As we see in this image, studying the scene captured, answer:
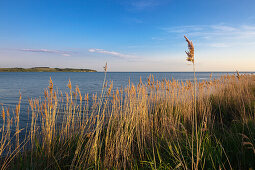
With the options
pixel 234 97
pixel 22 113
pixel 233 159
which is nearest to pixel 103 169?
pixel 233 159

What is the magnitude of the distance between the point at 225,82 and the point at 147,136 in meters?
7.94

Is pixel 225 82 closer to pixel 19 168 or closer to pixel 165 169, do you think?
pixel 165 169

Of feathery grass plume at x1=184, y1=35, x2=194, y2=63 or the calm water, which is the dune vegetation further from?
the calm water

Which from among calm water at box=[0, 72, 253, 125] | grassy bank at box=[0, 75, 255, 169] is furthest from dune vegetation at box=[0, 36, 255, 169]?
calm water at box=[0, 72, 253, 125]

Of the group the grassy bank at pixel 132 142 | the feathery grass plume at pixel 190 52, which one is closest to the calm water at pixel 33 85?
the grassy bank at pixel 132 142

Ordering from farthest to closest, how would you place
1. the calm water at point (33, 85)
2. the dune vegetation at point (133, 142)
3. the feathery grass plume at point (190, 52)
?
the calm water at point (33, 85), the dune vegetation at point (133, 142), the feathery grass plume at point (190, 52)

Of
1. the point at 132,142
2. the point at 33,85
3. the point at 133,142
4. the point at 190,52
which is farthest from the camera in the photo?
the point at 33,85

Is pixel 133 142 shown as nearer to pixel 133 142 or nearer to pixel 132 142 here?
pixel 133 142

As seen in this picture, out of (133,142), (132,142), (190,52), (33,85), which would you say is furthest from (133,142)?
(33,85)

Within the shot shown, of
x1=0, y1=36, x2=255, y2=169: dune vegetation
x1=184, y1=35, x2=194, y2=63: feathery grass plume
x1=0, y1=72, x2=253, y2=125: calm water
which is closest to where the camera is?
x1=184, y1=35, x2=194, y2=63: feathery grass plume

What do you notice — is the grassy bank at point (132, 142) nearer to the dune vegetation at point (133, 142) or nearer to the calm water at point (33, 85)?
the dune vegetation at point (133, 142)

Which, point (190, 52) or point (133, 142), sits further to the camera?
point (133, 142)

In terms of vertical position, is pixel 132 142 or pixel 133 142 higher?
pixel 132 142

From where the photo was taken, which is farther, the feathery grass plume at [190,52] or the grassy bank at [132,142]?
the grassy bank at [132,142]
